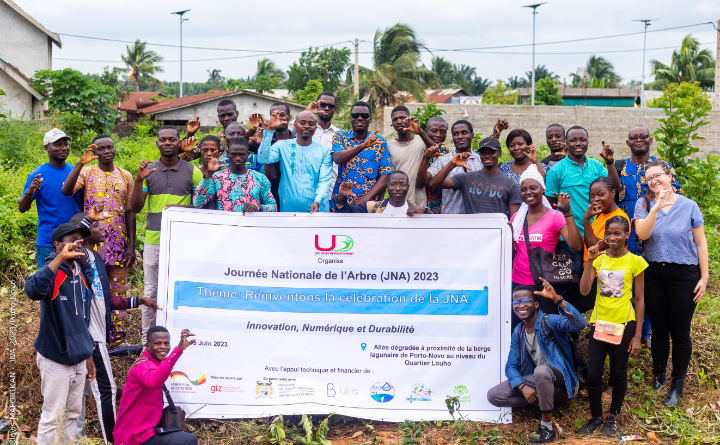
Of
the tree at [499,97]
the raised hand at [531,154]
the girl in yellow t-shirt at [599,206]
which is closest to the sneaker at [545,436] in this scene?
the girl in yellow t-shirt at [599,206]

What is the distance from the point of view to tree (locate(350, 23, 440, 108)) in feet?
108

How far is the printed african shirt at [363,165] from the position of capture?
223 inches

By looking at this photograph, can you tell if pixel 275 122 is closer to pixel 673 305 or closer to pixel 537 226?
pixel 537 226

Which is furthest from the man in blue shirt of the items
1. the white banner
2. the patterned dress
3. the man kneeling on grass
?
the man kneeling on grass

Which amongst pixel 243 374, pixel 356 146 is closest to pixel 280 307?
pixel 243 374

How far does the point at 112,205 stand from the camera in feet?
18.6

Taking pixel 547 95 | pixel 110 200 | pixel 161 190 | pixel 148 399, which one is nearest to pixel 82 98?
pixel 110 200

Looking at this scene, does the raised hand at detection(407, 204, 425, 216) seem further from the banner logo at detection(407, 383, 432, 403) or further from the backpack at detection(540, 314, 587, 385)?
the banner logo at detection(407, 383, 432, 403)

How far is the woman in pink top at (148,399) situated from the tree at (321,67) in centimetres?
3482

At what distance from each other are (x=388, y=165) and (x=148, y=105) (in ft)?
94.6

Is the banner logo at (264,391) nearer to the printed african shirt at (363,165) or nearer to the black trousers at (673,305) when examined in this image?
the printed african shirt at (363,165)

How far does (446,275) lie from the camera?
5.05 metres

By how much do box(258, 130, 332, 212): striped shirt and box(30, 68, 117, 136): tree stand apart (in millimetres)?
12573

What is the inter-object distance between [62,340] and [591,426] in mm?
4007
